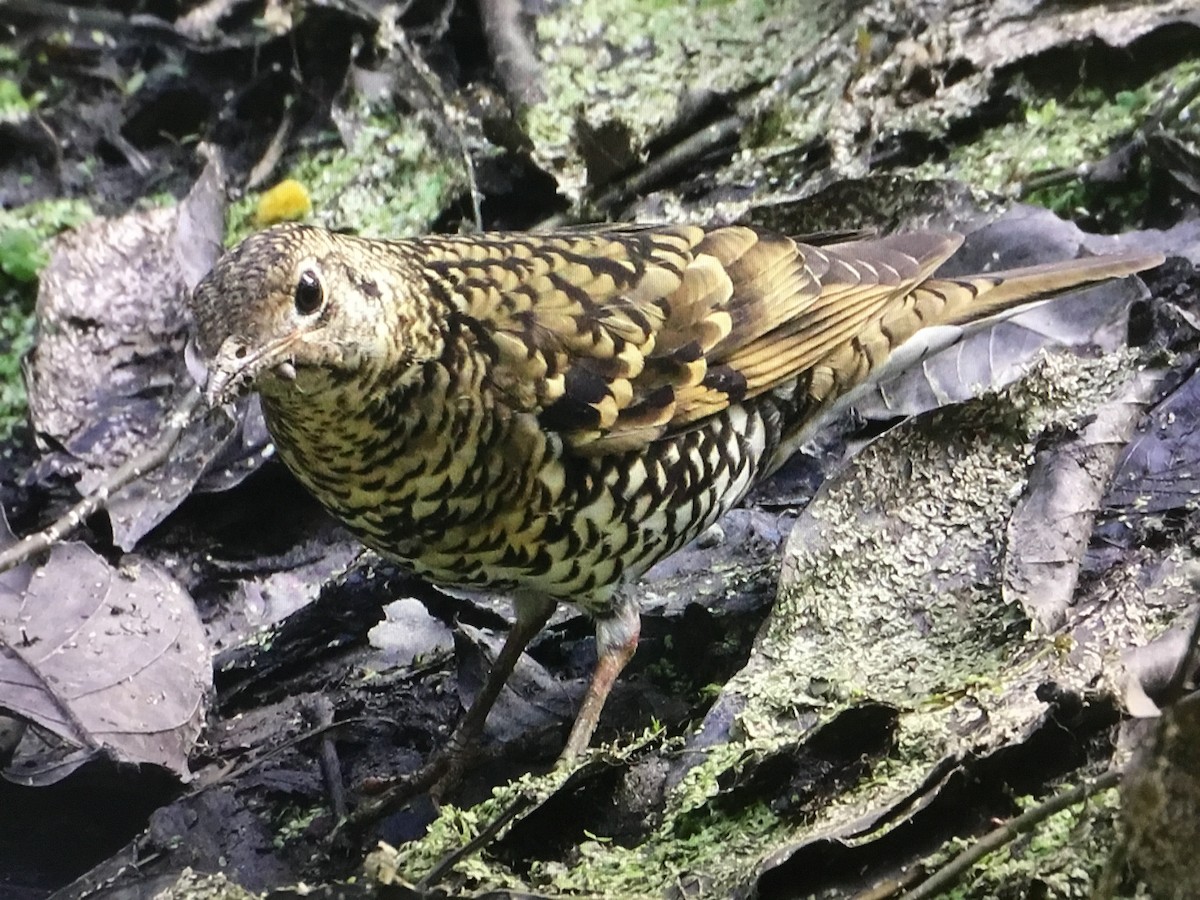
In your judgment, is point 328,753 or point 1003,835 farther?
point 328,753

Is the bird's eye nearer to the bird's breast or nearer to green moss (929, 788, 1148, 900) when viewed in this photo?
the bird's breast

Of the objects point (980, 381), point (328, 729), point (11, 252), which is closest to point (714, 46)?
point (980, 381)

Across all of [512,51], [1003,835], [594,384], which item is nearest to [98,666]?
[594,384]

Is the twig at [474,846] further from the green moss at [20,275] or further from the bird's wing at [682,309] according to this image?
the green moss at [20,275]

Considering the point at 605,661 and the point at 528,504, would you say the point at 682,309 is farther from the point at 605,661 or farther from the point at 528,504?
Result: the point at 605,661

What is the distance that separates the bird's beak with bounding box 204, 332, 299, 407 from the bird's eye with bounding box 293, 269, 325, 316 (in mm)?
86

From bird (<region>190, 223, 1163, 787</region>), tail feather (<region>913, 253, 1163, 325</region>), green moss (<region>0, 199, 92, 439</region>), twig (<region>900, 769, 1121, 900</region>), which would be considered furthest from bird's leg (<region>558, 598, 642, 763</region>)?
green moss (<region>0, 199, 92, 439</region>)

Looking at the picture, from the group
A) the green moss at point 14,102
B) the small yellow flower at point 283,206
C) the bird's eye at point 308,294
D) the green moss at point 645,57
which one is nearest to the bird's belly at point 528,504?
the bird's eye at point 308,294

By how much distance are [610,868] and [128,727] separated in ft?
3.40

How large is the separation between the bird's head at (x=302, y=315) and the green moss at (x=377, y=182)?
1.80 meters

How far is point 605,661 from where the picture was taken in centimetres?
276

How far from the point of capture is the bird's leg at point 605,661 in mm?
2637

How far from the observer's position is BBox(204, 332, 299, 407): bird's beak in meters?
2.04

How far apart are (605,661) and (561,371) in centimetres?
63
